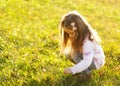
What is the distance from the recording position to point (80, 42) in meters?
7.72

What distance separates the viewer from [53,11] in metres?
16.1

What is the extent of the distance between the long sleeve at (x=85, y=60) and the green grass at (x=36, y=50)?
1.33 feet

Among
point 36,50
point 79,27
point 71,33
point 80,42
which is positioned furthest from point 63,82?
point 36,50

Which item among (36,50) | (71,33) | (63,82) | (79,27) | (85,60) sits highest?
(79,27)

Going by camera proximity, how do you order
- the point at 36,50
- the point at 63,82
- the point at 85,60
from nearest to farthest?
1. the point at 85,60
2. the point at 63,82
3. the point at 36,50

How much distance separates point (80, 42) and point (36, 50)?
6.97 feet

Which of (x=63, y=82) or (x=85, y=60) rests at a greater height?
(x=85, y=60)

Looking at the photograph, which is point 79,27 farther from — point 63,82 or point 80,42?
point 63,82

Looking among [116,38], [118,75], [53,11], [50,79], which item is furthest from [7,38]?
[53,11]

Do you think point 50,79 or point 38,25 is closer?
point 50,79

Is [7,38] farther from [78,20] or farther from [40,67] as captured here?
[78,20]

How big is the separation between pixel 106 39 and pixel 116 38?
1.59ft

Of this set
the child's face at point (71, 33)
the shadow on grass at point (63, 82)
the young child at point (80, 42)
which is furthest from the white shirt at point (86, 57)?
the shadow on grass at point (63, 82)

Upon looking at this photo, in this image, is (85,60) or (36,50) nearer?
(85,60)
